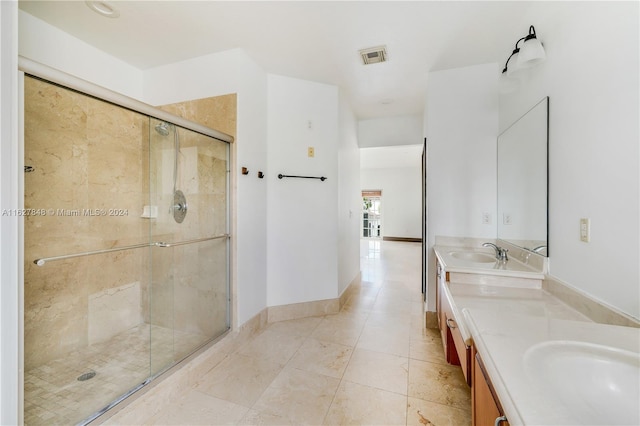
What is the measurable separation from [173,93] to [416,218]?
27.0 ft

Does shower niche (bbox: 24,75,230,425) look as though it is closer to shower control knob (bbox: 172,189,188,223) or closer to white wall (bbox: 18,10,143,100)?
shower control knob (bbox: 172,189,188,223)

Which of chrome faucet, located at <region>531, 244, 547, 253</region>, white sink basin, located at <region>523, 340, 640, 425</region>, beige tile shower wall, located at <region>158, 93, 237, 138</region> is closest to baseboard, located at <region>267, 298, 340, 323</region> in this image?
beige tile shower wall, located at <region>158, 93, 237, 138</region>

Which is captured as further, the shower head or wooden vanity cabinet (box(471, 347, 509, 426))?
the shower head

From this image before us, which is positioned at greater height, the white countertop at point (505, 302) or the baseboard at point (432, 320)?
the white countertop at point (505, 302)

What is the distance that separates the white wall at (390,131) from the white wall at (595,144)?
2.39m

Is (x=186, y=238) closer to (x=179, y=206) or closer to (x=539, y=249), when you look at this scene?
(x=179, y=206)

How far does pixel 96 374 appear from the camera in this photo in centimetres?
184

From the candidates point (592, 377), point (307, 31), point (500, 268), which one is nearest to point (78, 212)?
point (307, 31)


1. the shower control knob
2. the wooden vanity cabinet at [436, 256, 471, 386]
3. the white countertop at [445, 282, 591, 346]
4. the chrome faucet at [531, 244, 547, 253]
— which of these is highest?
the shower control knob

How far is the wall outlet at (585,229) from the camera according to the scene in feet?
4.03

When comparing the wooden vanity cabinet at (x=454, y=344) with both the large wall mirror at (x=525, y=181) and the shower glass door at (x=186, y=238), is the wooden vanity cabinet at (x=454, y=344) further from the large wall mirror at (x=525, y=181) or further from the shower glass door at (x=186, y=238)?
the shower glass door at (x=186, y=238)

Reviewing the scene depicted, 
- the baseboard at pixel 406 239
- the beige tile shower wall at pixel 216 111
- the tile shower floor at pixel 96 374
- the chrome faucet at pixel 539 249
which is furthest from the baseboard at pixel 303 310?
the baseboard at pixel 406 239

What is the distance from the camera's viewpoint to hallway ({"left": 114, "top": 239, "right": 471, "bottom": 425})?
1.58 m

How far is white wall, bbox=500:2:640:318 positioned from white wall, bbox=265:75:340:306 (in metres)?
1.94
